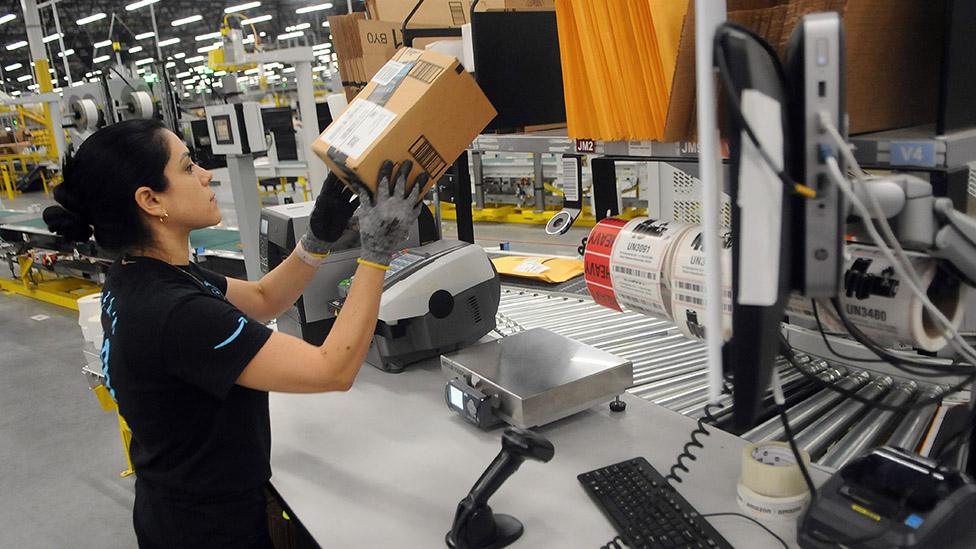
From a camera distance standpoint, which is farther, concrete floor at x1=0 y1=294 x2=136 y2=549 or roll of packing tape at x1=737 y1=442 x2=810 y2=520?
concrete floor at x1=0 y1=294 x2=136 y2=549

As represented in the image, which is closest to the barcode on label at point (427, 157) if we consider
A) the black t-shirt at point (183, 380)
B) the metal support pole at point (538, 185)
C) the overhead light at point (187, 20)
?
the black t-shirt at point (183, 380)

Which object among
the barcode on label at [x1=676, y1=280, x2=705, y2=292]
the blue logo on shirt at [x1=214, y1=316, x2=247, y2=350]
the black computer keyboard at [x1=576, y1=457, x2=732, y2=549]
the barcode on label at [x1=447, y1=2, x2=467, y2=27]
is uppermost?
the barcode on label at [x1=447, y1=2, x2=467, y2=27]

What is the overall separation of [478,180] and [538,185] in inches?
31.3

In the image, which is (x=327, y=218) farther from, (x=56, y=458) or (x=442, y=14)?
(x=56, y=458)

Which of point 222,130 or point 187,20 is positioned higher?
point 187,20

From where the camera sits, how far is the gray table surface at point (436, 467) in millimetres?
1272

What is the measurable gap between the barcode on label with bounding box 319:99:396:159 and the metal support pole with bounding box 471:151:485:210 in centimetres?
667

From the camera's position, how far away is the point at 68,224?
1.43 metres

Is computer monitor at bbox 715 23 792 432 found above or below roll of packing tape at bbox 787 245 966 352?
above

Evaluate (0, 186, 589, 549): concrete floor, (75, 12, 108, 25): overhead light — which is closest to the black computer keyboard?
(0, 186, 589, 549): concrete floor

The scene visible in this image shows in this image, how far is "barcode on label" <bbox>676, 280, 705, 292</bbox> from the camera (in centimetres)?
115

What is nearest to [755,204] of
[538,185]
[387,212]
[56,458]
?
[387,212]

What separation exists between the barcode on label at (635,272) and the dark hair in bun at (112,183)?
94 cm

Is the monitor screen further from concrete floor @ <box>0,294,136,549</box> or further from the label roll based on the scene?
the label roll
